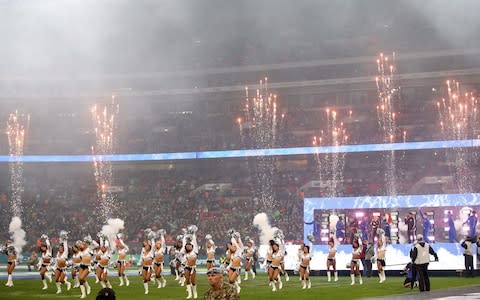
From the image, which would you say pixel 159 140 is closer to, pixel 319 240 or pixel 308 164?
pixel 308 164

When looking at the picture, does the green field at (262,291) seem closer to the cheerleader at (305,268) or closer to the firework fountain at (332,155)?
the cheerleader at (305,268)

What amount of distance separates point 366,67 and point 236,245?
4066 cm

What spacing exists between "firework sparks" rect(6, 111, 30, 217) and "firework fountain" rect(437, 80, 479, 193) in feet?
107

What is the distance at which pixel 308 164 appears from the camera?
61781mm

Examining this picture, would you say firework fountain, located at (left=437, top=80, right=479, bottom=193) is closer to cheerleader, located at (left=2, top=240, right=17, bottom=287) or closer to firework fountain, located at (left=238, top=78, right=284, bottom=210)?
firework fountain, located at (left=238, top=78, right=284, bottom=210)

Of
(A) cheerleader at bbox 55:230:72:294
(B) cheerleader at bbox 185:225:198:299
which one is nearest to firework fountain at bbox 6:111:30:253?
(A) cheerleader at bbox 55:230:72:294

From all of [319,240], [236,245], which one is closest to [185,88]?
[319,240]

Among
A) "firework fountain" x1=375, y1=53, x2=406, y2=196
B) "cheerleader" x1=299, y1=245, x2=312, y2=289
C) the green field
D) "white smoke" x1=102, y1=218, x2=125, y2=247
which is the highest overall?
"firework fountain" x1=375, y1=53, x2=406, y2=196

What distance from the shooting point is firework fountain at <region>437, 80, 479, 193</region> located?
57281 millimetres

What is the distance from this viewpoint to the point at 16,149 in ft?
208

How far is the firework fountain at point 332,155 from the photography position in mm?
59934

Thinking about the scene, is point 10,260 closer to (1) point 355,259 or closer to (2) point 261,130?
(1) point 355,259

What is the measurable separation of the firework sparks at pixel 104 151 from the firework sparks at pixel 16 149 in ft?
18.9

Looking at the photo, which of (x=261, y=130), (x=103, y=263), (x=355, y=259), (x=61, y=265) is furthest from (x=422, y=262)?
(x=261, y=130)
